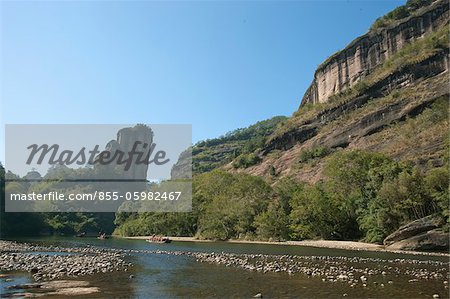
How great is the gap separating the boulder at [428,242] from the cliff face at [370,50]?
10656 cm

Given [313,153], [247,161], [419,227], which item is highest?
[247,161]

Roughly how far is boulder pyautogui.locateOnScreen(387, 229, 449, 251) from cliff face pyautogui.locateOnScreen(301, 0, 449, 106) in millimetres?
106557

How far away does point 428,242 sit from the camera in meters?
46.6

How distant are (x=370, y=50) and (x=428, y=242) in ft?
375

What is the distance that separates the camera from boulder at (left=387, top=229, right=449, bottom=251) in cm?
4553

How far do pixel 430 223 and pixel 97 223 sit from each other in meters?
137

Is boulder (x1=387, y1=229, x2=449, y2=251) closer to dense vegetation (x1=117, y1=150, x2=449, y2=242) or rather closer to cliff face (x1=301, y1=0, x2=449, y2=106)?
dense vegetation (x1=117, y1=150, x2=449, y2=242)

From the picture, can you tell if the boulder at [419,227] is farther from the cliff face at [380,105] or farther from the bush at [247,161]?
the bush at [247,161]

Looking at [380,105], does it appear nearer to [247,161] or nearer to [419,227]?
[247,161]

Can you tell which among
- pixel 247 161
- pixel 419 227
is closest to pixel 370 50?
pixel 247 161

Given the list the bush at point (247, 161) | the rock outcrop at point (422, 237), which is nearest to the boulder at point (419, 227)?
the rock outcrop at point (422, 237)

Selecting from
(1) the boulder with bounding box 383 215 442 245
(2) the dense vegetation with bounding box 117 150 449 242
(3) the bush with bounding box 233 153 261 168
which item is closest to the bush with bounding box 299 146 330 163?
(3) the bush with bounding box 233 153 261 168

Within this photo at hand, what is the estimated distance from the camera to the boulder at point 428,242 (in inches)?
1793

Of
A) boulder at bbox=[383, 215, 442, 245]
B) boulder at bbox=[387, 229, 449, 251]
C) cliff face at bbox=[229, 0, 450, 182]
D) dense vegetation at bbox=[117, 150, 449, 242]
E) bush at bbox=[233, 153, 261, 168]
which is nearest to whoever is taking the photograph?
boulder at bbox=[387, 229, 449, 251]
